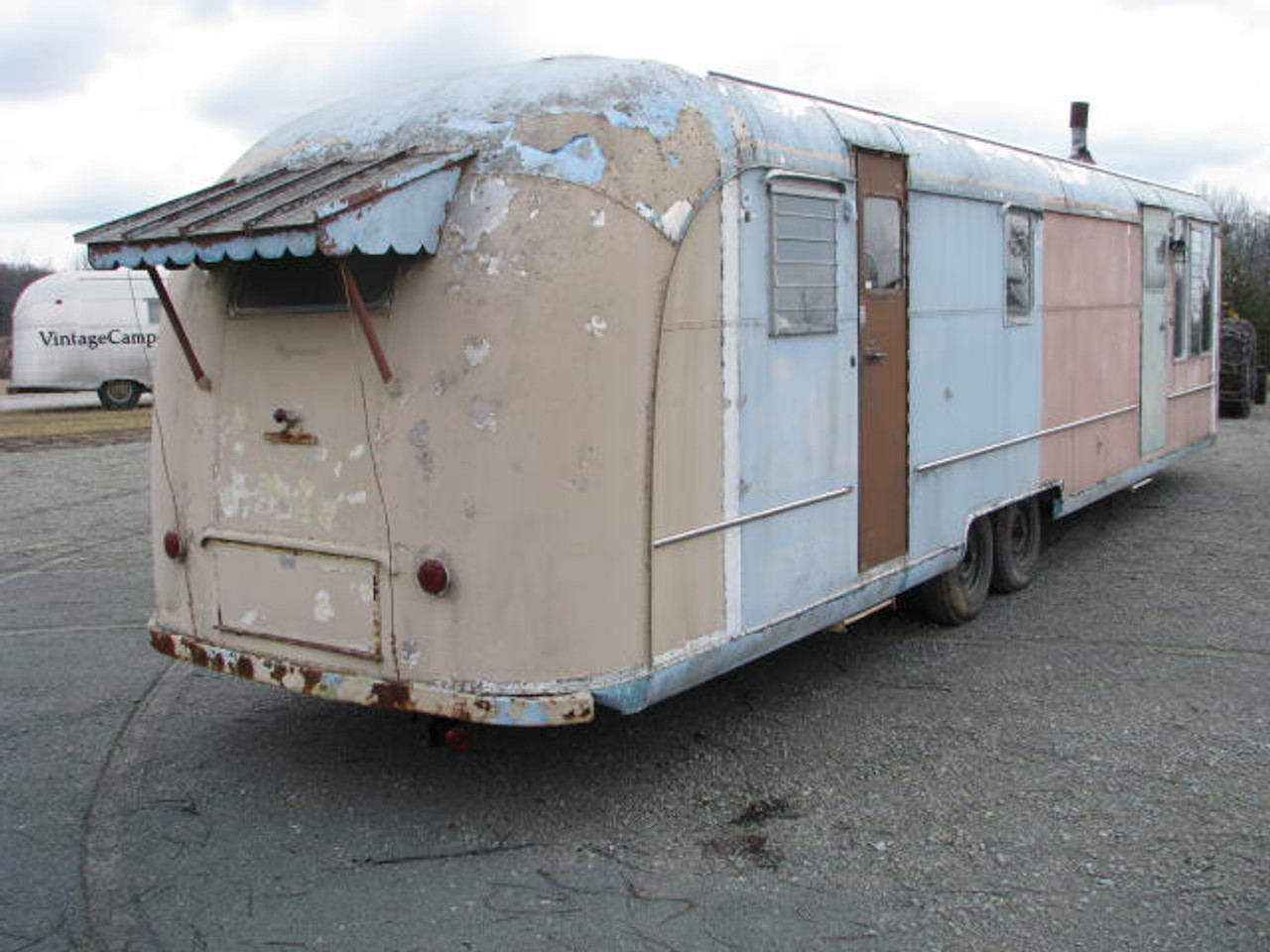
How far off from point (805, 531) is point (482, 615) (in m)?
1.64

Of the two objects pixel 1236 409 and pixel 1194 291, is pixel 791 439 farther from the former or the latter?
pixel 1236 409

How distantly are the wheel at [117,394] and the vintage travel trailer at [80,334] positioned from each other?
0.50 ft

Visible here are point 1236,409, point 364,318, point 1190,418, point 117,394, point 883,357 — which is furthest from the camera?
point 117,394

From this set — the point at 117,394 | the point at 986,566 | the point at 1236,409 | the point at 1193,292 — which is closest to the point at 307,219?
the point at 986,566

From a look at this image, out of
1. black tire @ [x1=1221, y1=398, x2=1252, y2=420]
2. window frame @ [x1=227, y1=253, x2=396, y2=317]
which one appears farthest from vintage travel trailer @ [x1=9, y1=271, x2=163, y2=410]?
window frame @ [x1=227, y1=253, x2=396, y2=317]

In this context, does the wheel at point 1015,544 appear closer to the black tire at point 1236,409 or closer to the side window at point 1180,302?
the side window at point 1180,302

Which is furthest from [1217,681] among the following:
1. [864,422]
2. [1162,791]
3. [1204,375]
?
[1204,375]

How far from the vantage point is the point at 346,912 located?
13.2 feet

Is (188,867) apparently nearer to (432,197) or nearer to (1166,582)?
(432,197)

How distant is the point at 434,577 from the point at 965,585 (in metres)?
4.12

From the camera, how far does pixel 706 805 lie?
4.83 metres

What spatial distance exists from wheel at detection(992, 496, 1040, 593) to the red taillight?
16.1 feet

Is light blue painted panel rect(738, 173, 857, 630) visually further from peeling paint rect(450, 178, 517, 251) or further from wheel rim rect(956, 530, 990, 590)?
wheel rim rect(956, 530, 990, 590)

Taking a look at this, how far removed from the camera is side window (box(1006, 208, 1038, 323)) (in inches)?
288
